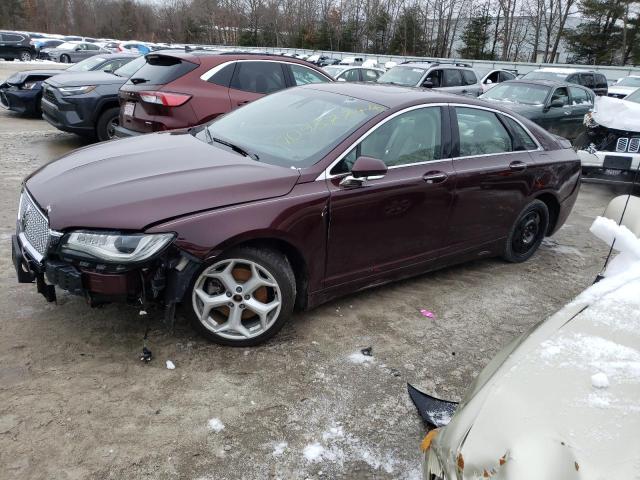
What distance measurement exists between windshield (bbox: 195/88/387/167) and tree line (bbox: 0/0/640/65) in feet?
142

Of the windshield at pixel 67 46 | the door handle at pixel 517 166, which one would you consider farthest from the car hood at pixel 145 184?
the windshield at pixel 67 46

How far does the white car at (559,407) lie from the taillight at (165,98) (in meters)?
5.35

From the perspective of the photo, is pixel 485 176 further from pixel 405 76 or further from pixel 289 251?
pixel 405 76

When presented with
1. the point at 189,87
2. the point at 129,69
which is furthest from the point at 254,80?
the point at 129,69

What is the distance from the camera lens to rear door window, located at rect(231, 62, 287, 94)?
7.00 m

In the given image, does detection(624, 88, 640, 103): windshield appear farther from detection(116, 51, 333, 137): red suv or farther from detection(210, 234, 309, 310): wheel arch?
detection(210, 234, 309, 310): wheel arch

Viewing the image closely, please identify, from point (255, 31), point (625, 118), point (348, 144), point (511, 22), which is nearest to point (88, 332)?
point (348, 144)

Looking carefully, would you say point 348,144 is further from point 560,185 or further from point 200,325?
point 560,185

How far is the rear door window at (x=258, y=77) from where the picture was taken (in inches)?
276

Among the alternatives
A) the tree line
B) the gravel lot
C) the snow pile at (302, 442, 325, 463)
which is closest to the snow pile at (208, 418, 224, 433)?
the gravel lot

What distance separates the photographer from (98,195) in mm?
2951

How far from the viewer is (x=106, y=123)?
27.6 ft

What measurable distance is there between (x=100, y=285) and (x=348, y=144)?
1.80 metres

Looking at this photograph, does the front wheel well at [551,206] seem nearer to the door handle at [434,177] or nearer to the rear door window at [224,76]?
the door handle at [434,177]
